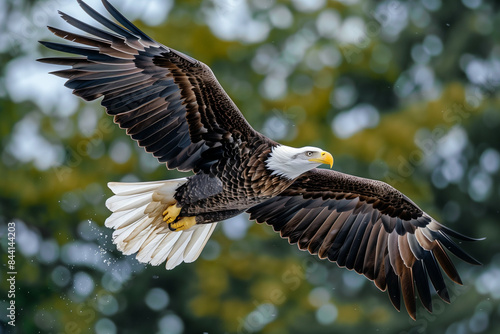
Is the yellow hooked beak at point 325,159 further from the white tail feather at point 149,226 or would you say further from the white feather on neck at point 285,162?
the white tail feather at point 149,226

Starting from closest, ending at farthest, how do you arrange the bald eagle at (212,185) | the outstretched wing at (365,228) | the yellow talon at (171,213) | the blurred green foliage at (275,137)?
the bald eagle at (212,185)
the yellow talon at (171,213)
the outstretched wing at (365,228)
the blurred green foliage at (275,137)

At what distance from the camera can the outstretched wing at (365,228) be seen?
307 inches


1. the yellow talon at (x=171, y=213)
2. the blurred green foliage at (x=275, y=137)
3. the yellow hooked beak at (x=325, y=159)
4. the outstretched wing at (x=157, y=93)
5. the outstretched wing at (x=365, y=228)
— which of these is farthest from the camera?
the blurred green foliage at (x=275, y=137)

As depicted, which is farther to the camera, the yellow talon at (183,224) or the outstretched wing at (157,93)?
the yellow talon at (183,224)

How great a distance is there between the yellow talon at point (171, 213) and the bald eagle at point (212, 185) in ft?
0.04

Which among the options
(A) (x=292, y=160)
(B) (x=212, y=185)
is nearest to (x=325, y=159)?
(A) (x=292, y=160)

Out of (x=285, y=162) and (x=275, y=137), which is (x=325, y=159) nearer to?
(x=285, y=162)

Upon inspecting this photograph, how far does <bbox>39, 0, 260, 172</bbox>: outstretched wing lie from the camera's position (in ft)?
21.7

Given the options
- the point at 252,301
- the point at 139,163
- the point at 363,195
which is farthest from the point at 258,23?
the point at 363,195

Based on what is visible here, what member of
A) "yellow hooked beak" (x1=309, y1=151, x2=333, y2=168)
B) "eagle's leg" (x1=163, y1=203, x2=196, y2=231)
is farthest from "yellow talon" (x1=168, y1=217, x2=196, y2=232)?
"yellow hooked beak" (x1=309, y1=151, x2=333, y2=168)

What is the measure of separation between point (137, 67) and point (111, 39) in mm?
306

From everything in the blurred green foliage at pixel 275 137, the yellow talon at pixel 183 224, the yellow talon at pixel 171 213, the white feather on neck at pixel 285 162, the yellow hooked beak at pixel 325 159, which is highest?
the yellow hooked beak at pixel 325 159

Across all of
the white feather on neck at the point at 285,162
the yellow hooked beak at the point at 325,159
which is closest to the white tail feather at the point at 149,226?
the white feather on neck at the point at 285,162

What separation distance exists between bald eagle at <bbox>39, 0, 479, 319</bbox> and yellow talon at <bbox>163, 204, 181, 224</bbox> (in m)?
0.01
